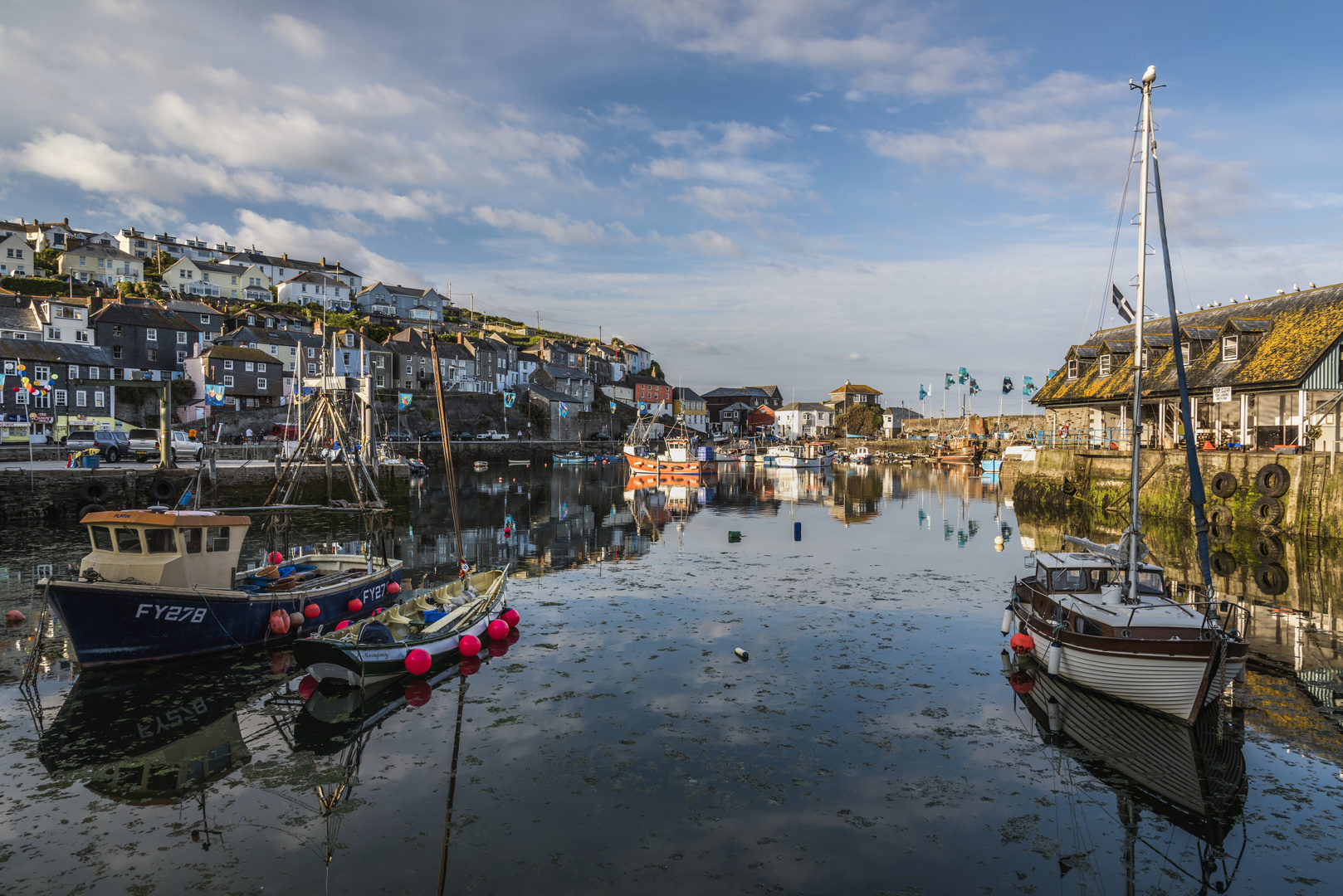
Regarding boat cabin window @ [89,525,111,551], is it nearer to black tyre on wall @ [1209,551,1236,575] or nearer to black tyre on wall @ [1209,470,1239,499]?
black tyre on wall @ [1209,551,1236,575]

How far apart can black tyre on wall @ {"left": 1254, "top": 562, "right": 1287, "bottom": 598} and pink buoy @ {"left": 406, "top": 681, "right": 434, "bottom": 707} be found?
24483 millimetres

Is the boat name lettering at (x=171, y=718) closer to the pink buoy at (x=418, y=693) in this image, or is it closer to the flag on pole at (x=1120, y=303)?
the pink buoy at (x=418, y=693)

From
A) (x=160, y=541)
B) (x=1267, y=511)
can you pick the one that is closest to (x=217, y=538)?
(x=160, y=541)

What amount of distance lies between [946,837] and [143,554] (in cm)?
1721

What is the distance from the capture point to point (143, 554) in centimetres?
1645

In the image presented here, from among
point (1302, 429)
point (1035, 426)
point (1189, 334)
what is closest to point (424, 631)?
point (1302, 429)

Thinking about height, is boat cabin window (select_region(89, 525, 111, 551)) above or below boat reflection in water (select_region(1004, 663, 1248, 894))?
above

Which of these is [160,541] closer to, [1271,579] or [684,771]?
[684,771]

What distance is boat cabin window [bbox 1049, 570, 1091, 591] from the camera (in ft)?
54.6

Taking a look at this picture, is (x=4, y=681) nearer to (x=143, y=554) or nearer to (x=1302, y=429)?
(x=143, y=554)

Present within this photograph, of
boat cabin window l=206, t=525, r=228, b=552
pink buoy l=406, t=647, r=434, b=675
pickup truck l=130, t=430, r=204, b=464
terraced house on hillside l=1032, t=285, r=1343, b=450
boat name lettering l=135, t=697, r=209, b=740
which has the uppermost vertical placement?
terraced house on hillside l=1032, t=285, r=1343, b=450

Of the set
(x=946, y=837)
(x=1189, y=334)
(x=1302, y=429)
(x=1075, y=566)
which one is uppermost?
(x=1189, y=334)

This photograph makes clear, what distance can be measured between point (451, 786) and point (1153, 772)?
1088 centimetres

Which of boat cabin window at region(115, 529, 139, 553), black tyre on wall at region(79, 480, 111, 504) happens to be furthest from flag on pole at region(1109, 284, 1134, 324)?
black tyre on wall at region(79, 480, 111, 504)
